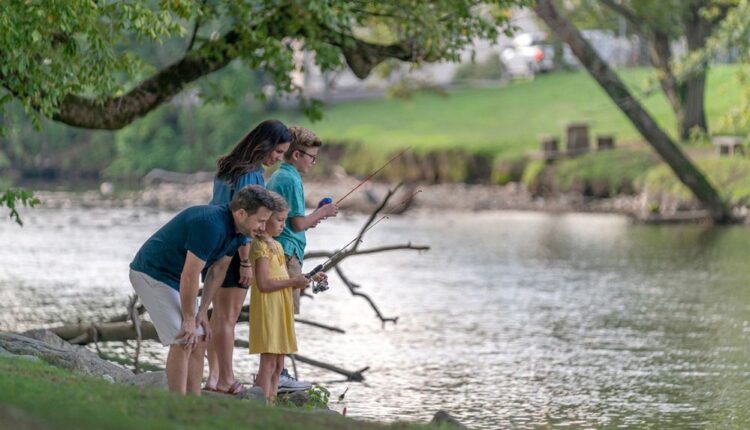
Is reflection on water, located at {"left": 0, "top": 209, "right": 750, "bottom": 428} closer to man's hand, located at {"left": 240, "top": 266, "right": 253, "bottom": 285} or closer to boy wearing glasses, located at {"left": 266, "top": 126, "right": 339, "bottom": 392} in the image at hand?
boy wearing glasses, located at {"left": 266, "top": 126, "right": 339, "bottom": 392}

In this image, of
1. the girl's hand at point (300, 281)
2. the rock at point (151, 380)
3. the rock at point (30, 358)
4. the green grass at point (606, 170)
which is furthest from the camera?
the green grass at point (606, 170)

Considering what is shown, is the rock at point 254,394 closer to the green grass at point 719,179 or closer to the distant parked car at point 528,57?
the green grass at point 719,179

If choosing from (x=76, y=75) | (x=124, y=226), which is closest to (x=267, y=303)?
(x=76, y=75)

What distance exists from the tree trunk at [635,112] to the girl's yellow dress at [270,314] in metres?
Result: 18.5

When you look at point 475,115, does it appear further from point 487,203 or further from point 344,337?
point 344,337

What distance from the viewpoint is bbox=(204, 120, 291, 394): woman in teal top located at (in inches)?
418

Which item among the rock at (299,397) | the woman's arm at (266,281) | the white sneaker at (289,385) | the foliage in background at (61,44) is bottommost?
the rock at (299,397)

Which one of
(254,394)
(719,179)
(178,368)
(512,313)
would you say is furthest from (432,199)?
(178,368)

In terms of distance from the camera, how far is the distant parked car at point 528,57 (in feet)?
187

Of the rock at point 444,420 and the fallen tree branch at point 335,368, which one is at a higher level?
the rock at point 444,420

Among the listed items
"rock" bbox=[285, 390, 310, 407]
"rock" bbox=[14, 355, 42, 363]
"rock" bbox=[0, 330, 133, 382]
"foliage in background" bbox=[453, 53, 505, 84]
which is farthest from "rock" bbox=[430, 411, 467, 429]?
"foliage in background" bbox=[453, 53, 505, 84]

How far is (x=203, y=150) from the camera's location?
2051 inches

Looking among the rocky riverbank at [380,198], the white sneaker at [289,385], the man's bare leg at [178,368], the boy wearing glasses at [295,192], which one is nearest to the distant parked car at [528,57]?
the rocky riverbank at [380,198]

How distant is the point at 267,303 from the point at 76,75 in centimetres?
408
